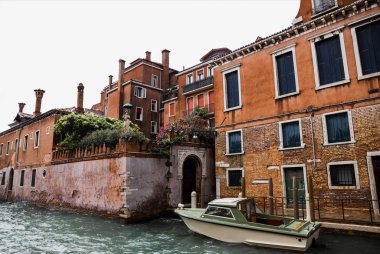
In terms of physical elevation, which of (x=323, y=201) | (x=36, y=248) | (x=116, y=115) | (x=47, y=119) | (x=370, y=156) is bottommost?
(x=36, y=248)

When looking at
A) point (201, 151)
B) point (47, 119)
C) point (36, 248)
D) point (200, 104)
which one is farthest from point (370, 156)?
point (47, 119)

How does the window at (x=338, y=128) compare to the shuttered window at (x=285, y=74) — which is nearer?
the window at (x=338, y=128)

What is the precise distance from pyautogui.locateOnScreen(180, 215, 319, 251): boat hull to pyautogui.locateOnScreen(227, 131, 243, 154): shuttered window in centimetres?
561

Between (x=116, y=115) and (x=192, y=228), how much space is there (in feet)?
68.3

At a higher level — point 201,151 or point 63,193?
point 201,151

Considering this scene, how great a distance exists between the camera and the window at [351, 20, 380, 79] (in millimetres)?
10578

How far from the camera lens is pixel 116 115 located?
1121 inches

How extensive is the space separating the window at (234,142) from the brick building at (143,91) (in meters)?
15.7

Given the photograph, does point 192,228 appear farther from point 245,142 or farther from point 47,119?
point 47,119

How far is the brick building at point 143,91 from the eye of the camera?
2833cm

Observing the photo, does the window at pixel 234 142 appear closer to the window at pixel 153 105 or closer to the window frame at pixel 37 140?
the window frame at pixel 37 140

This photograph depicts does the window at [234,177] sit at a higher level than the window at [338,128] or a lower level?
lower

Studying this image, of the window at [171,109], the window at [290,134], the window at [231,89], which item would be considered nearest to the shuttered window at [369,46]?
the window at [290,134]

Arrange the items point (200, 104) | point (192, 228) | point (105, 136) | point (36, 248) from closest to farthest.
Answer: point (36, 248) < point (192, 228) < point (105, 136) < point (200, 104)
